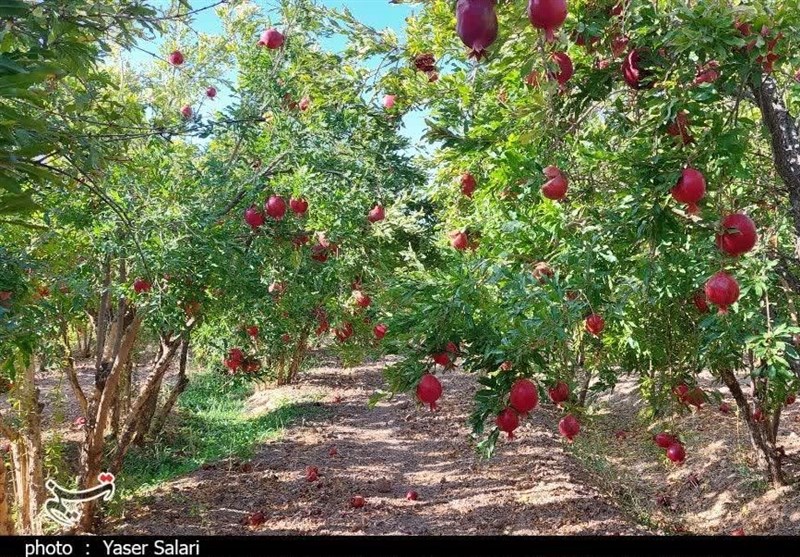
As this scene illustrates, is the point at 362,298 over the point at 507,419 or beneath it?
over

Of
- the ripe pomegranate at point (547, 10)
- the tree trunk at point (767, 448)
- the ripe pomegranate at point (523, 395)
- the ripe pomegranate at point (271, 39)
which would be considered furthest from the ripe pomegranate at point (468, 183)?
the tree trunk at point (767, 448)

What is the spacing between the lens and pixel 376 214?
18.2 feet

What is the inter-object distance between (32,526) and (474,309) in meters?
4.05

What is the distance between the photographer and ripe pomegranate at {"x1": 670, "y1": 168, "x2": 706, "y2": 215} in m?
1.83

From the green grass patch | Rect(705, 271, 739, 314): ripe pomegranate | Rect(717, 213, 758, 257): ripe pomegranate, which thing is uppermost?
Rect(717, 213, 758, 257): ripe pomegranate

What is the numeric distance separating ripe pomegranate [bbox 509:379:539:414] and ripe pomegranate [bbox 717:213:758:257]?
74cm

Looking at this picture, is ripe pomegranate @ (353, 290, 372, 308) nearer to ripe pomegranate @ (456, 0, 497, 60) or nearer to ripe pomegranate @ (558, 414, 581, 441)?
ripe pomegranate @ (558, 414, 581, 441)

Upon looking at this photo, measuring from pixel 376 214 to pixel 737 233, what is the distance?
3.86 m

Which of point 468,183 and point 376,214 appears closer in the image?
point 468,183

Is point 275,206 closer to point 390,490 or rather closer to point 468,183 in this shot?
point 468,183


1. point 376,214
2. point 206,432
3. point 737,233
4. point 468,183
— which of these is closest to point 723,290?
point 737,233

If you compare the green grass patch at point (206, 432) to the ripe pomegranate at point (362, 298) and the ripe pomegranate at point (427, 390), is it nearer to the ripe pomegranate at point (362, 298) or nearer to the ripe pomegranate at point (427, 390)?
the ripe pomegranate at point (362, 298)

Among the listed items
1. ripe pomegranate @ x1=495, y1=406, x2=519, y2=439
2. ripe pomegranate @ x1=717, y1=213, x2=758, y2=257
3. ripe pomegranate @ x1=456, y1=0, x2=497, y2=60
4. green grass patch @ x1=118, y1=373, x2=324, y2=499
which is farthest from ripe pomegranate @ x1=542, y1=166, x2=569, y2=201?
green grass patch @ x1=118, y1=373, x2=324, y2=499

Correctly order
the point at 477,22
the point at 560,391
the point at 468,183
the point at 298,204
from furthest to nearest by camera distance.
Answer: the point at 298,204, the point at 468,183, the point at 560,391, the point at 477,22
